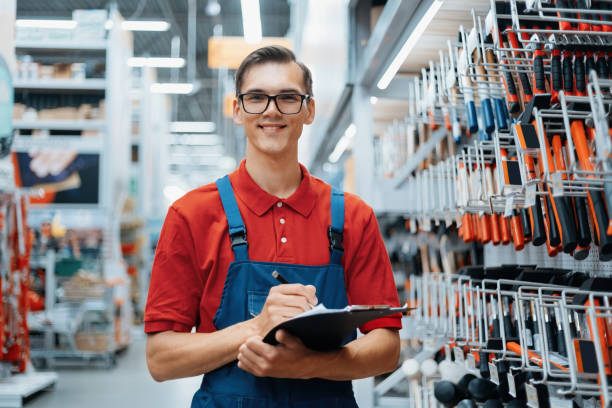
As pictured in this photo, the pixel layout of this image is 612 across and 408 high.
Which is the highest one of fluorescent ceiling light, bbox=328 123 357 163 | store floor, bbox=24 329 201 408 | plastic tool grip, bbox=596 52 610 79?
fluorescent ceiling light, bbox=328 123 357 163

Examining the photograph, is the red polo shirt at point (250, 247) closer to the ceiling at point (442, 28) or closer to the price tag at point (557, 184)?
the price tag at point (557, 184)

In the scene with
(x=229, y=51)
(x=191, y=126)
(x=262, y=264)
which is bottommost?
(x=262, y=264)

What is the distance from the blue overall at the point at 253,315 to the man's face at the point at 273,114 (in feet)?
0.58

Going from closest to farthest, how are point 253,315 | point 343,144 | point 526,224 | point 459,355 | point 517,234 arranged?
1. point 253,315
2. point 526,224
3. point 517,234
4. point 459,355
5. point 343,144

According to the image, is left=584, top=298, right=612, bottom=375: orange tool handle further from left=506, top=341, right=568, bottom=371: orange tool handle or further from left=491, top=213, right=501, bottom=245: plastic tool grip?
left=491, top=213, right=501, bottom=245: plastic tool grip

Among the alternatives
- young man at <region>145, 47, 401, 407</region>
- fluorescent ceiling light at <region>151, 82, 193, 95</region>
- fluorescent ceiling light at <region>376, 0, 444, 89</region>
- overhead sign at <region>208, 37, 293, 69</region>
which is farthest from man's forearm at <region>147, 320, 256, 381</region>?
fluorescent ceiling light at <region>151, 82, 193, 95</region>

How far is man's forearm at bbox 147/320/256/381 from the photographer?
1312 millimetres

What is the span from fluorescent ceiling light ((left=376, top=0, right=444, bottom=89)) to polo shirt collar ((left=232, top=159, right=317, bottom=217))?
127 centimetres

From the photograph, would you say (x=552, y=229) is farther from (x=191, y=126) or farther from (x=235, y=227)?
(x=191, y=126)

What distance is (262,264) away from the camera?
4.70 feet

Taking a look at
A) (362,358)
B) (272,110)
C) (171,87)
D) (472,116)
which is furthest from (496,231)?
(171,87)

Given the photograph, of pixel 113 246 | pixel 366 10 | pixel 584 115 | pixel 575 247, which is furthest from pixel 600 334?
pixel 113 246

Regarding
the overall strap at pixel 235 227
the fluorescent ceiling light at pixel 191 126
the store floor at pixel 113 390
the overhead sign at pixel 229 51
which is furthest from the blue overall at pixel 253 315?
the fluorescent ceiling light at pixel 191 126

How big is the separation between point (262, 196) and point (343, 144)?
4.85 m
